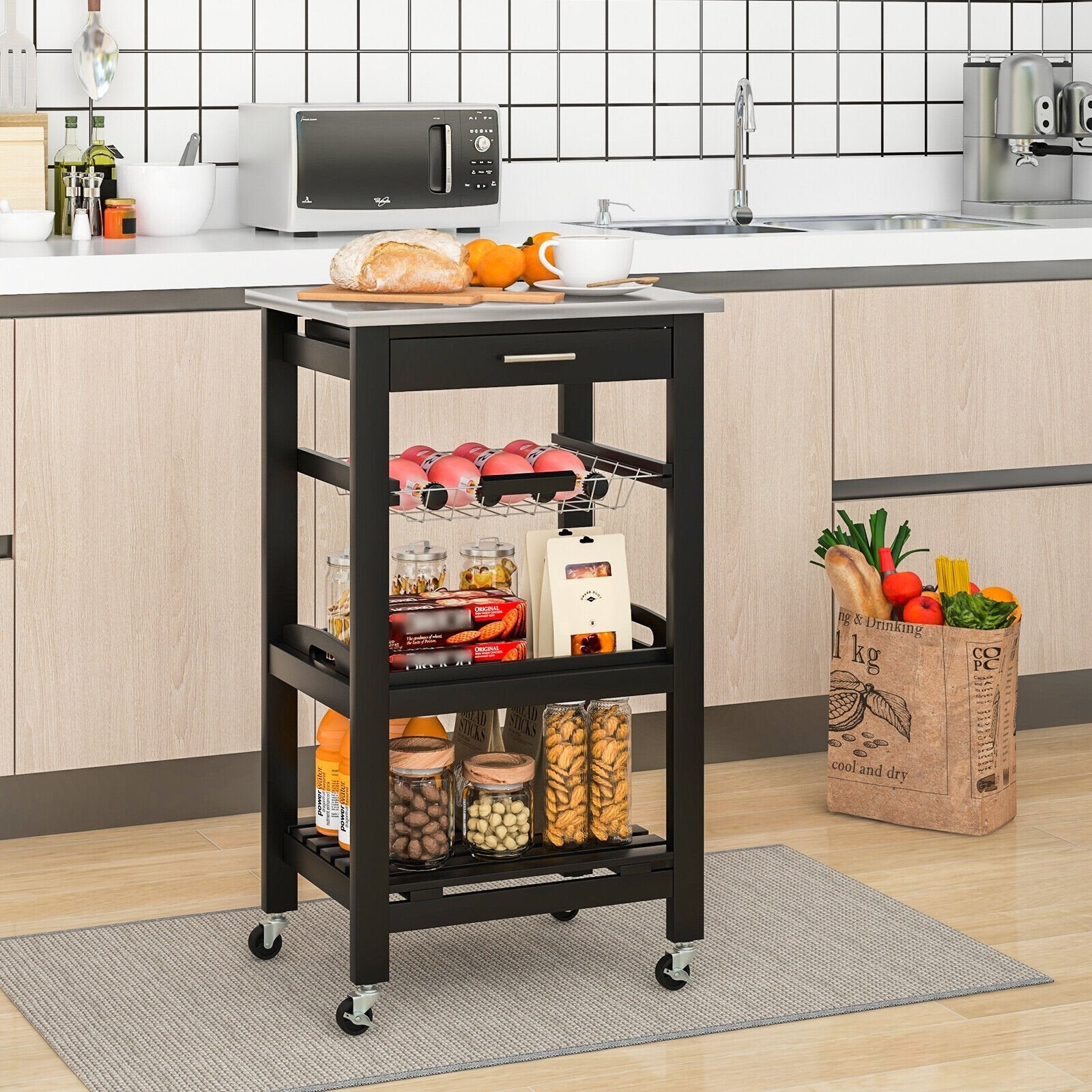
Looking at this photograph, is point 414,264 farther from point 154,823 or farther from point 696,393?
point 154,823

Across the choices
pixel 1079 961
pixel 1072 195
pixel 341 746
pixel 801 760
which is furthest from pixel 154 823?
pixel 1072 195

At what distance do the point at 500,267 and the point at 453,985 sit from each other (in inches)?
37.0

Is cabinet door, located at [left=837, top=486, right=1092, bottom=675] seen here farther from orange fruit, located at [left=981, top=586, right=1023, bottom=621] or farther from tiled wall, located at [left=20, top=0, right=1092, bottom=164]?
tiled wall, located at [left=20, top=0, right=1092, bottom=164]

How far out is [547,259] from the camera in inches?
97.3

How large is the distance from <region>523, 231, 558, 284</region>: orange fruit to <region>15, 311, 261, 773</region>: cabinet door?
0.75m

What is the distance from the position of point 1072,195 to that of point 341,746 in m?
2.63

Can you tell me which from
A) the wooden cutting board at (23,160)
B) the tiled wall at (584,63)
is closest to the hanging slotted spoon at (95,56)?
the tiled wall at (584,63)

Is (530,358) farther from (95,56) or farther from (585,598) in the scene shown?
(95,56)

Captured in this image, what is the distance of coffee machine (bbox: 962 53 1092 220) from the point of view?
4125 millimetres

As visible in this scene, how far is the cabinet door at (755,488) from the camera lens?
11.2 ft

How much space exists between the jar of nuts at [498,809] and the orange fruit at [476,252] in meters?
0.63

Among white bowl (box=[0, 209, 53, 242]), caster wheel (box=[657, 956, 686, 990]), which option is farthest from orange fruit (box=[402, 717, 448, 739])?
white bowl (box=[0, 209, 53, 242])

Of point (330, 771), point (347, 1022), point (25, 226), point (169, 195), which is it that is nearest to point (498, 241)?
point (169, 195)

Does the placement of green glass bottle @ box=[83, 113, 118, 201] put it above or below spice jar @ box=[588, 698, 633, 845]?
above
